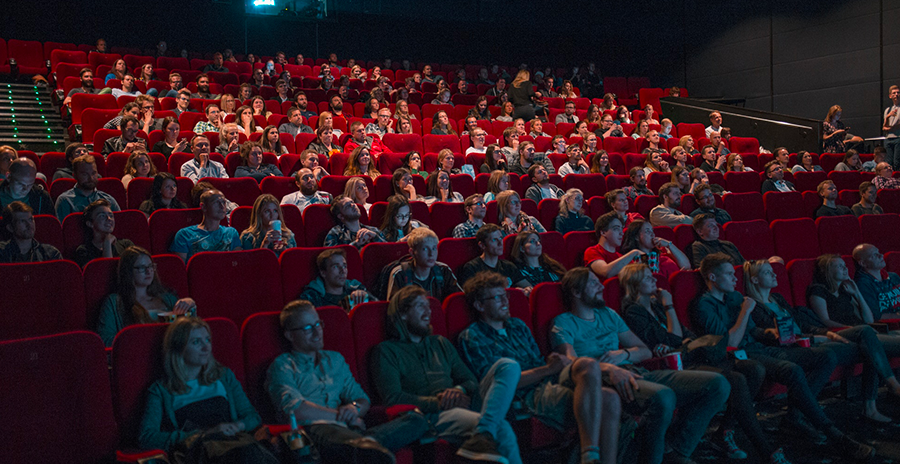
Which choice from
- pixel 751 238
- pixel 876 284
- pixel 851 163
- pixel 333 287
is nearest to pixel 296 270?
pixel 333 287

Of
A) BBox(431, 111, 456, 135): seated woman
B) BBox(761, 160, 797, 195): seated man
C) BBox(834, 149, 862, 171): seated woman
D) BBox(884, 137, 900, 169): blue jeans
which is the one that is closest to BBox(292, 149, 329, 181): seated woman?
BBox(431, 111, 456, 135): seated woman

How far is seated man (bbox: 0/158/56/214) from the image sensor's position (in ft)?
6.51

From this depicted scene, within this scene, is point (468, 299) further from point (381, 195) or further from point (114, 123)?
point (114, 123)

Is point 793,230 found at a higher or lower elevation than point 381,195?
lower

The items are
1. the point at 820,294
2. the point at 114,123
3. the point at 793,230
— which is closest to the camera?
the point at 820,294

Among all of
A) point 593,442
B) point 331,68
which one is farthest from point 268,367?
point 331,68

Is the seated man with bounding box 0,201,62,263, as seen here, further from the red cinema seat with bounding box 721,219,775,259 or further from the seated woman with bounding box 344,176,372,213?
the red cinema seat with bounding box 721,219,775,259

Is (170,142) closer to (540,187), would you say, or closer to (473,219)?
(473,219)

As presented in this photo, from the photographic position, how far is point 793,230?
2602 mm

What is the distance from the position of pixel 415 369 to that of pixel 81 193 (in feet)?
4.59

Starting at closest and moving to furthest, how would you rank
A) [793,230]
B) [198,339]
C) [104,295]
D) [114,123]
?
[198,339] < [104,295] < [793,230] < [114,123]

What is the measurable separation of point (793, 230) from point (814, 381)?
103 cm

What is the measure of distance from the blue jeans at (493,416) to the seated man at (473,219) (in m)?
1.01

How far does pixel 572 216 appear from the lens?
2.56 metres
